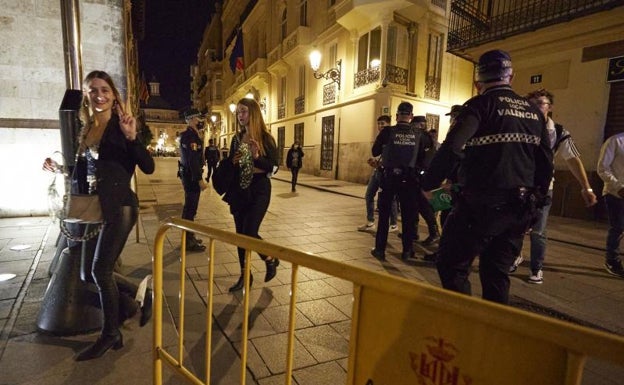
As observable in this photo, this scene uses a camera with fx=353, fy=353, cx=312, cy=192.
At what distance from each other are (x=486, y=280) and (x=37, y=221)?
7.29 m

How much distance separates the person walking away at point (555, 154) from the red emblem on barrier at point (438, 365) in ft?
9.78

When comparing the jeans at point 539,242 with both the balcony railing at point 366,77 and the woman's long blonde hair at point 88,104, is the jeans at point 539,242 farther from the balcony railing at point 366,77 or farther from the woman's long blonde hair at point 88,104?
the balcony railing at point 366,77

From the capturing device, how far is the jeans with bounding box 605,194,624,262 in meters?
4.36

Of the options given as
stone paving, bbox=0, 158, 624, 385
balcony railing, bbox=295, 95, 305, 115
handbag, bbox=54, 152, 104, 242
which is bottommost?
stone paving, bbox=0, 158, 624, 385

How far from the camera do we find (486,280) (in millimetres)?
2350

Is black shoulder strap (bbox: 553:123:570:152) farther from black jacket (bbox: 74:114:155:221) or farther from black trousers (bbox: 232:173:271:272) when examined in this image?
black jacket (bbox: 74:114:155:221)

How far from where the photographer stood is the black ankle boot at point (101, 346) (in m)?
2.36

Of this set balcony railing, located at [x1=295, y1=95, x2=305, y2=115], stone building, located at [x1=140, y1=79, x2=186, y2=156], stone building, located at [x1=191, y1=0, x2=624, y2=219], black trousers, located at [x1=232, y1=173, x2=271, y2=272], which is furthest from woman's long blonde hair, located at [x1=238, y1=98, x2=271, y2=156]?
stone building, located at [x1=140, y1=79, x2=186, y2=156]

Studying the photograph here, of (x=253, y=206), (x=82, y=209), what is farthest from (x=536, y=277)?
(x=82, y=209)

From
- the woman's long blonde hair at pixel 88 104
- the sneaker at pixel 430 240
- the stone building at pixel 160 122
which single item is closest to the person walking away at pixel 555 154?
the sneaker at pixel 430 240

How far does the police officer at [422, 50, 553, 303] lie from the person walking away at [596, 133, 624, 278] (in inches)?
112

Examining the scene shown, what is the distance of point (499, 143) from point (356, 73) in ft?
50.2

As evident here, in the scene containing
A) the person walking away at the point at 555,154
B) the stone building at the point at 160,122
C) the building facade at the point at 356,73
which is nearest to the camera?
the person walking away at the point at 555,154

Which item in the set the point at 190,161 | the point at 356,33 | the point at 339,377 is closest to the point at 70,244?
the point at 339,377
